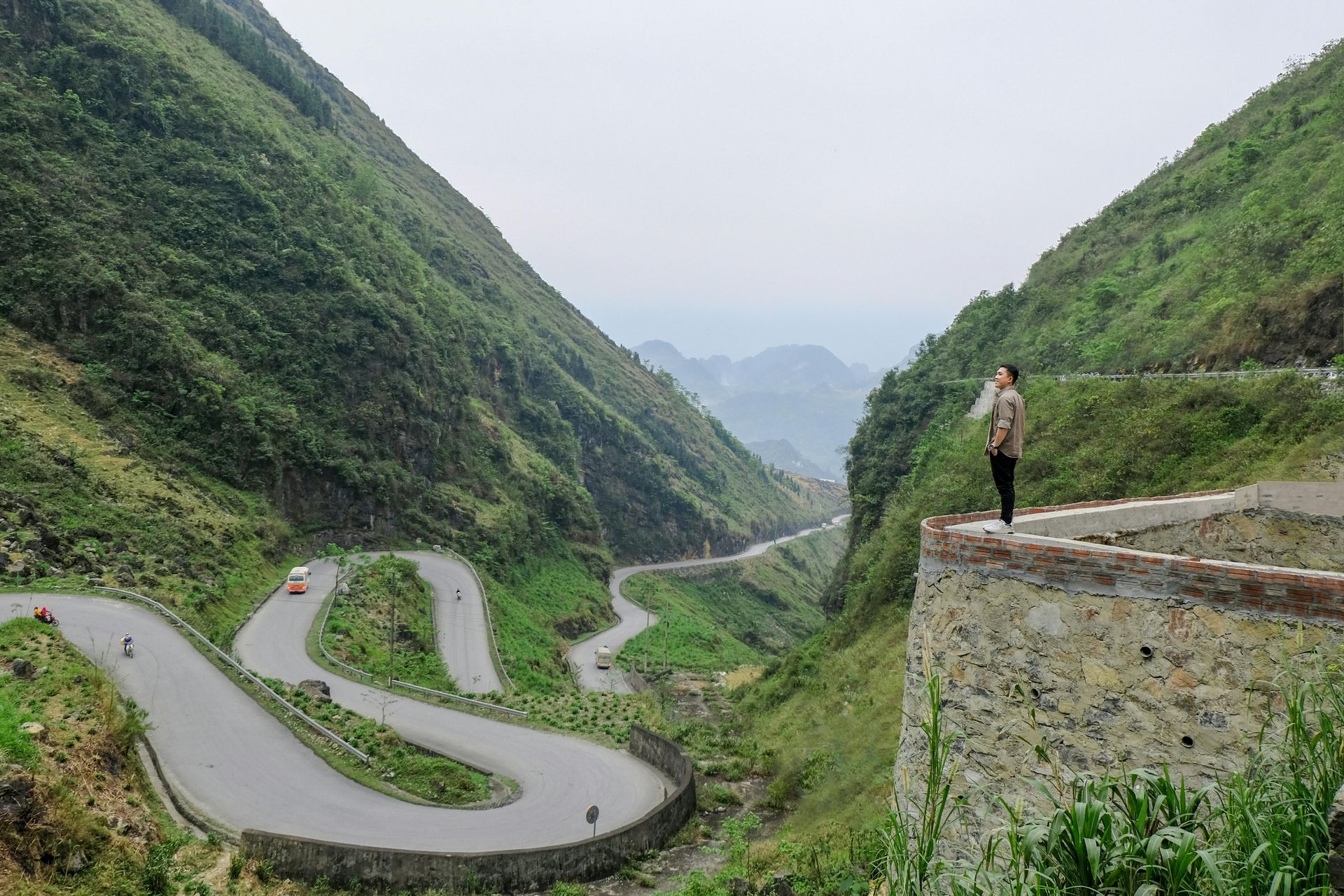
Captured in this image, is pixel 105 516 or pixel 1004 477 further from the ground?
pixel 1004 477

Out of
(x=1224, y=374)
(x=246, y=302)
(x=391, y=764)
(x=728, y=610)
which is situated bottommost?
(x=728, y=610)

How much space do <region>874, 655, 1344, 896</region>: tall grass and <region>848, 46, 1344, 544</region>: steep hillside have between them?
56.2 ft

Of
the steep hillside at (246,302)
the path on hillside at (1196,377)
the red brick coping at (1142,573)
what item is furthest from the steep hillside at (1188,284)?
the steep hillside at (246,302)

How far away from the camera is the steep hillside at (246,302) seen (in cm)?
3784

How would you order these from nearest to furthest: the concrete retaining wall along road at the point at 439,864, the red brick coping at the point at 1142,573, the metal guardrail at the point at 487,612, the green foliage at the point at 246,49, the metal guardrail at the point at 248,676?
the red brick coping at the point at 1142,573 → the concrete retaining wall along road at the point at 439,864 → the metal guardrail at the point at 248,676 → the metal guardrail at the point at 487,612 → the green foliage at the point at 246,49

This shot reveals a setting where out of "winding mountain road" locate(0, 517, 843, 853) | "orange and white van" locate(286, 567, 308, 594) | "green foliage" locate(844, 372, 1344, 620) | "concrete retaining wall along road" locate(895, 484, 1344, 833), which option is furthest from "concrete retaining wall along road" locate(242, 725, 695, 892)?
"orange and white van" locate(286, 567, 308, 594)

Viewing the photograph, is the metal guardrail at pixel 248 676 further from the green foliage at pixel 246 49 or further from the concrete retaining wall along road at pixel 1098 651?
the green foliage at pixel 246 49

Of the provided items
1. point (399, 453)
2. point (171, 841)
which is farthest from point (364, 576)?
point (171, 841)

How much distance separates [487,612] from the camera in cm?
3797

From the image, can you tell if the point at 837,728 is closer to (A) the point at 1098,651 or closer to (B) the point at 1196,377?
(A) the point at 1098,651

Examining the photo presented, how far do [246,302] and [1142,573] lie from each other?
53.8 m

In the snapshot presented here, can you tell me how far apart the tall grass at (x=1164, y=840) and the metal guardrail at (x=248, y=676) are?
17077 millimetres

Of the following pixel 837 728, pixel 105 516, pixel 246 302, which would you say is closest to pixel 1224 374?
pixel 837 728

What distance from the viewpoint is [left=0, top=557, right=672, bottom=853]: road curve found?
1409 cm
